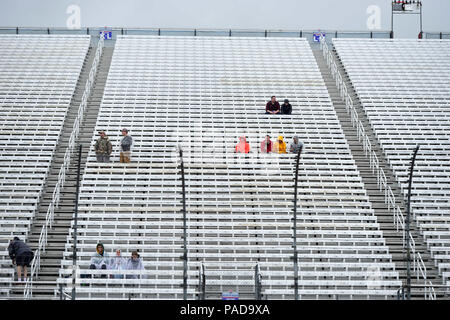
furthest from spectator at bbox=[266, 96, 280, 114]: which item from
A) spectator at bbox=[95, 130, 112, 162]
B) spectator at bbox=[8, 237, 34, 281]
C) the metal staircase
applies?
spectator at bbox=[8, 237, 34, 281]

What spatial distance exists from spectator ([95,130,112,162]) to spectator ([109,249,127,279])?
5.12m

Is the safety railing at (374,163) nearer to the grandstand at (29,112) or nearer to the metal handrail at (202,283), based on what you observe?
the metal handrail at (202,283)

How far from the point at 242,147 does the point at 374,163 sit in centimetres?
398

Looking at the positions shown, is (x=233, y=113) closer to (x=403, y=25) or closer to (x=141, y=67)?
(x=141, y=67)

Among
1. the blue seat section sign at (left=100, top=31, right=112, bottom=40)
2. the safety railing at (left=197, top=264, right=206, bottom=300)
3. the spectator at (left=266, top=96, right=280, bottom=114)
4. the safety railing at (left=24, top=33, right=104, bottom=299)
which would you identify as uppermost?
→ the blue seat section sign at (left=100, top=31, right=112, bottom=40)

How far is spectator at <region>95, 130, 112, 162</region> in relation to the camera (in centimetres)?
1809

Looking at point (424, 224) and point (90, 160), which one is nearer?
point (424, 224)

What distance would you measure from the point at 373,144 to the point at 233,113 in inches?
199

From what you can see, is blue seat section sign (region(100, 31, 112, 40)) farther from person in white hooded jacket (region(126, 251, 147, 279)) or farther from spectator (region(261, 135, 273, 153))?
person in white hooded jacket (region(126, 251, 147, 279))

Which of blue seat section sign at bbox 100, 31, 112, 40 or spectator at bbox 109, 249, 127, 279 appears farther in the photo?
blue seat section sign at bbox 100, 31, 112, 40

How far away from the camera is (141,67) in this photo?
2794 centimetres

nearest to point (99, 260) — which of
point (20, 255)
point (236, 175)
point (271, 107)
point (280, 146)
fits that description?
point (20, 255)

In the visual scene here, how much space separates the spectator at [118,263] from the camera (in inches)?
526

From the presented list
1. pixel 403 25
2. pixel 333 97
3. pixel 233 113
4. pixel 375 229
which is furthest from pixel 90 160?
pixel 403 25
